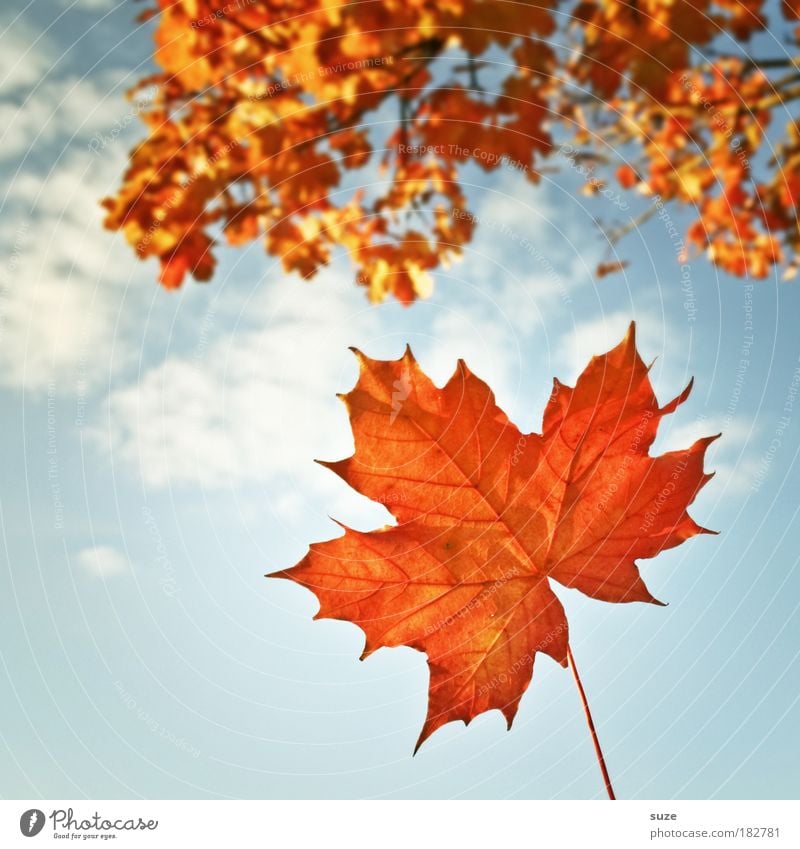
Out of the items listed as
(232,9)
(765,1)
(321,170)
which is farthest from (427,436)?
(765,1)

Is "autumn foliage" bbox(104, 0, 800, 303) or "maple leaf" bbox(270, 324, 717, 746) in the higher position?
"autumn foliage" bbox(104, 0, 800, 303)

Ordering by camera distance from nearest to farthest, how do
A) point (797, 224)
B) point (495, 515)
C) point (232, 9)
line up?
point (495, 515) < point (232, 9) < point (797, 224)

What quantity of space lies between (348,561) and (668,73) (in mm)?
1206

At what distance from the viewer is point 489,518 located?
1.21 m

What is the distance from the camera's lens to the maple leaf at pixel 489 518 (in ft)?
3.57

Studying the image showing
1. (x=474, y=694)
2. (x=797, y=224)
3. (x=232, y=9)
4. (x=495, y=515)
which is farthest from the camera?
(x=797, y=224)

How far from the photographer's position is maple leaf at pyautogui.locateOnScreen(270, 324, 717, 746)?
42.8 inches

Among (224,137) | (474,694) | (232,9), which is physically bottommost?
(474,694)

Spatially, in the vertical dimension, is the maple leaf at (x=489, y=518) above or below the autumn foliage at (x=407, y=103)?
below

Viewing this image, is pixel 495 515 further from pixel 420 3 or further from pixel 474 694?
pixel 420 3

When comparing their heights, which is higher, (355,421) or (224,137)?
(224,137)

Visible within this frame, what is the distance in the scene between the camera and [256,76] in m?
1.36

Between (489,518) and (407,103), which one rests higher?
(407,103)

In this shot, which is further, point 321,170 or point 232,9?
point 321,170
